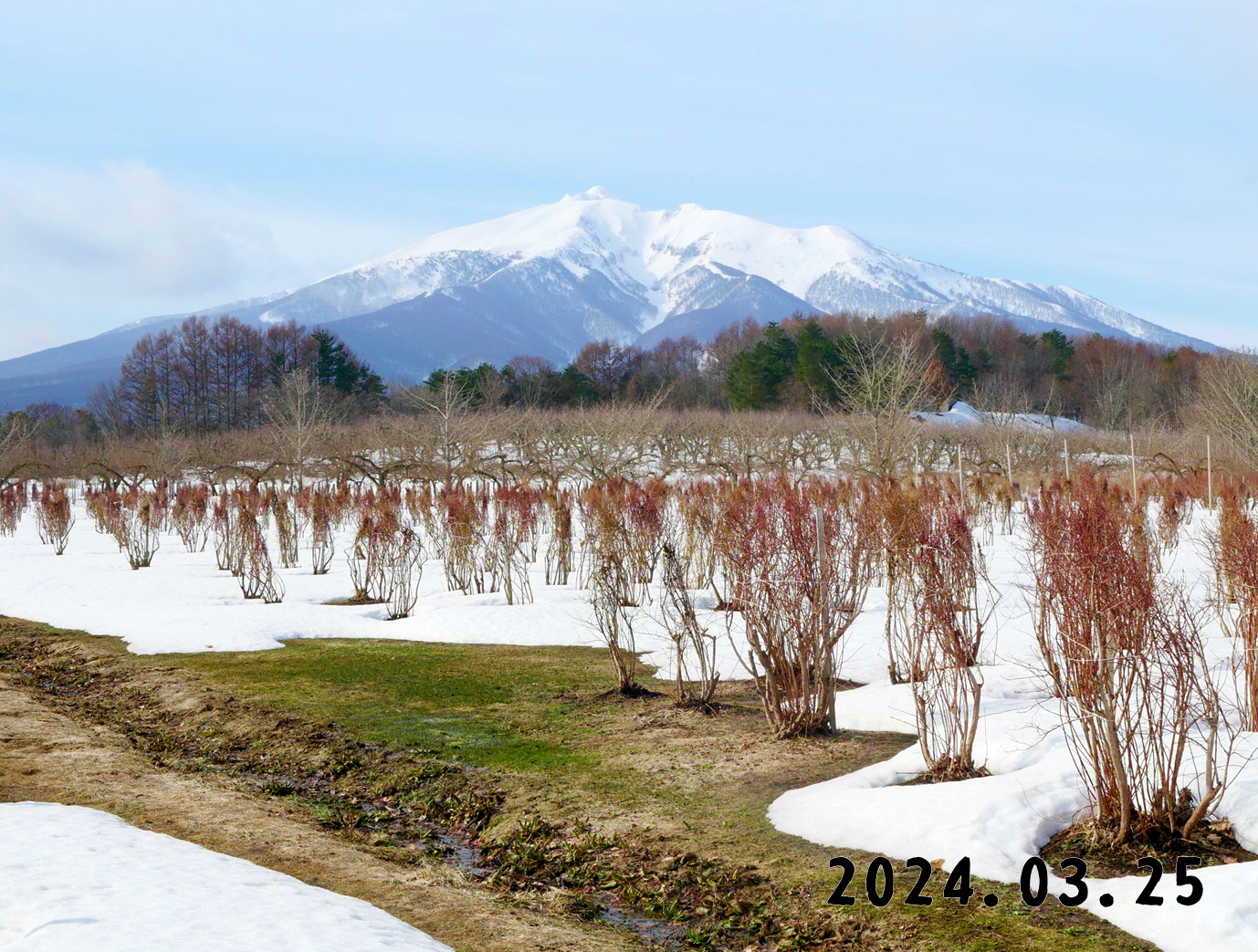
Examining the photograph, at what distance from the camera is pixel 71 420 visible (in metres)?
59.5

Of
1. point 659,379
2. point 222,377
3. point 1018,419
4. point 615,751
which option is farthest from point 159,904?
point 222,377

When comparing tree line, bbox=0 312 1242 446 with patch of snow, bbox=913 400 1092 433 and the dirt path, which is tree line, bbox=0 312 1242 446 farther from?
the dirt path

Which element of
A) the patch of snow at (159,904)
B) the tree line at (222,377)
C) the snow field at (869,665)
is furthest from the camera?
the tree line at (222,377)

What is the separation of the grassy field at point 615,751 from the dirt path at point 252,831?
823 millimetres

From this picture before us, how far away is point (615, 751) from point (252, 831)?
2331 mm

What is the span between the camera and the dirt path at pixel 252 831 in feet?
13.7

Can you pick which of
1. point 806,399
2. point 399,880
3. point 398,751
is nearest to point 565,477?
point 806,399

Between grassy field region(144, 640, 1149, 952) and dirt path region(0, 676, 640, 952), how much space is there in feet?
2.70

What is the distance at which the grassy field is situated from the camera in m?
4.05

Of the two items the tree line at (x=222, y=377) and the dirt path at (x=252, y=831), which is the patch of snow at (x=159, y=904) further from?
the tree line at (x=222, y=377)

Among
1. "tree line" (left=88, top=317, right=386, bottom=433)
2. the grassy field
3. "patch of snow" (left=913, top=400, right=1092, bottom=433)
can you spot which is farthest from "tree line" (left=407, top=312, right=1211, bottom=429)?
the grassy field

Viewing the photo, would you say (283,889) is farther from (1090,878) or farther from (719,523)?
(719,523)

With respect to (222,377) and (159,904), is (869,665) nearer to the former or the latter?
(159,904)

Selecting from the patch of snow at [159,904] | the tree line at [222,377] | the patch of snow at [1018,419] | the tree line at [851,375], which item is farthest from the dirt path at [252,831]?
the tree line at [222,377]
